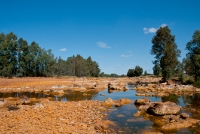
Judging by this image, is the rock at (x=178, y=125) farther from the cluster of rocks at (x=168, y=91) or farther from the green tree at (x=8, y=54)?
the green tree at (x=8, y=54)

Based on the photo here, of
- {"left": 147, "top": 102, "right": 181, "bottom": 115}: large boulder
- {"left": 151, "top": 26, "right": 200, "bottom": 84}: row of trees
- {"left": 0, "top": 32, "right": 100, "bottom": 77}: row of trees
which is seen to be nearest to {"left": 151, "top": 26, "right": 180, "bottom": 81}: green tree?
{"left": 151, "top": 26, "right": 200, "bottom": 84}: row of trees

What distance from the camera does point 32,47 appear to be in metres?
78.5

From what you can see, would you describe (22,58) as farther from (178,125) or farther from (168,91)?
(178,125)

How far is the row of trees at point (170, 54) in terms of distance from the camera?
45750 millimetres

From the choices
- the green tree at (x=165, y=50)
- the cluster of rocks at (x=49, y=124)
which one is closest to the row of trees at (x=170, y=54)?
the green tree at (x=165, y=50)

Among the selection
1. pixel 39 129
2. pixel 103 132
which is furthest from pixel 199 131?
pixel 39 129

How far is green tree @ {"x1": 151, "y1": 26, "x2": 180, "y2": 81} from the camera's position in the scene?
49703mm

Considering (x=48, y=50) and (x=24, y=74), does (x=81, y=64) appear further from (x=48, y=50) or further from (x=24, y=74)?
(x=24, y=74)

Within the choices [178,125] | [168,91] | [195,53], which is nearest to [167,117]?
[178,125]

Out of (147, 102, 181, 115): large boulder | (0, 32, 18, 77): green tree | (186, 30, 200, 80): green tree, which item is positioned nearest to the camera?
(147, 102, 181, 115): large boulder

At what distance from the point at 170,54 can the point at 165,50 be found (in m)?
1.98

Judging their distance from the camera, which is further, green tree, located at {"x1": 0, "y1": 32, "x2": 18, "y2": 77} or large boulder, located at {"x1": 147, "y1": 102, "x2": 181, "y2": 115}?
green tree, located at {"x1": 0, "y1": 32, "x2": 18, "y2": 77}

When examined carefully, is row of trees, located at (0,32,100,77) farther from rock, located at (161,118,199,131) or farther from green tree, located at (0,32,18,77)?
rock, located at (161,118,199,131)

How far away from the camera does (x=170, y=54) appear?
4969 cm
